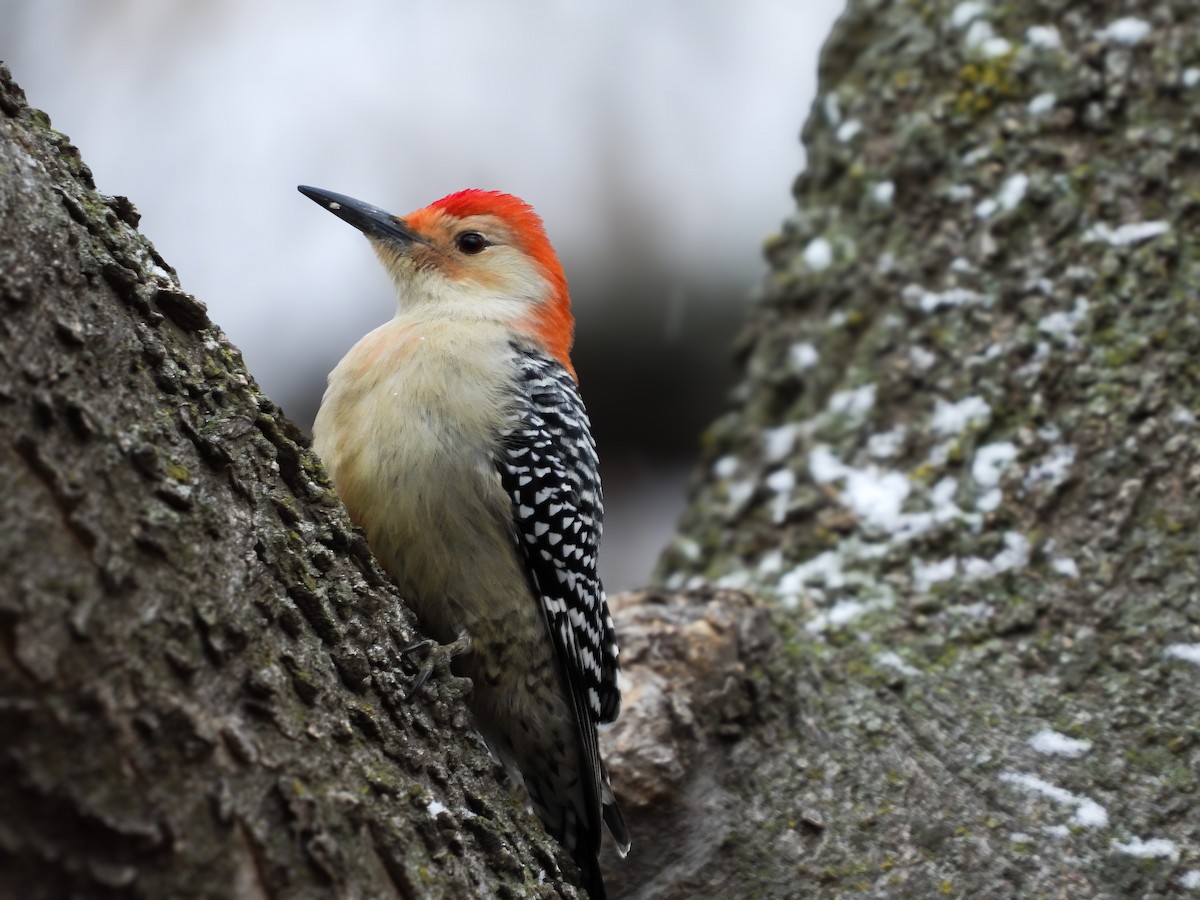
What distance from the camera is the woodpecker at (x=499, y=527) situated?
141 inches

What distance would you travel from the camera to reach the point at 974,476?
4375 mm

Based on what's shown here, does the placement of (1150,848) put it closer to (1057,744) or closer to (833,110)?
(1057,744)

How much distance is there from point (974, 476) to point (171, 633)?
10.4ft

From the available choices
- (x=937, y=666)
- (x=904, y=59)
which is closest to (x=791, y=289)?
(x=904, y=59)

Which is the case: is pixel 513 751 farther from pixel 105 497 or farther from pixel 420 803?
pixel 105 497

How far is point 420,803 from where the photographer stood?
2.50m

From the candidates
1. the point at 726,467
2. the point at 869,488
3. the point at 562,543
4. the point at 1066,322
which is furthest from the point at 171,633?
the point at 1066,322

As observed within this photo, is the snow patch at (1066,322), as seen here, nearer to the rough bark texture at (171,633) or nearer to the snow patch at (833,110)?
the snow patch at (833,110)

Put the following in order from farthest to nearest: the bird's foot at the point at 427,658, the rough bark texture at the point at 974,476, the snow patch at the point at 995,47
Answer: the snow patch at the point at 995,47
the rough bark texture at the point at 974,476
the bird's foot at the point at 427,658

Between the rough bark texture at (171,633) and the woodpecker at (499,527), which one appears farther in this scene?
the woodpecker at (499,527)

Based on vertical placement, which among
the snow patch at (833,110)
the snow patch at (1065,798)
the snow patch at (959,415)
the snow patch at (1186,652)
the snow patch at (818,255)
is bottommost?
the snow patch at (1065,798)

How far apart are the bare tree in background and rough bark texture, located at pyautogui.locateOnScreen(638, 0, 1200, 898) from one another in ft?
0.04

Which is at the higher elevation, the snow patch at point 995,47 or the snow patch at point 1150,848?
the snow patch at point 995,47

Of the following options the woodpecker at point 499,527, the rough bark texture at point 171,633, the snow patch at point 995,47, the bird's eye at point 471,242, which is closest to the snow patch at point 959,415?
the woodpecker at point 499,527
